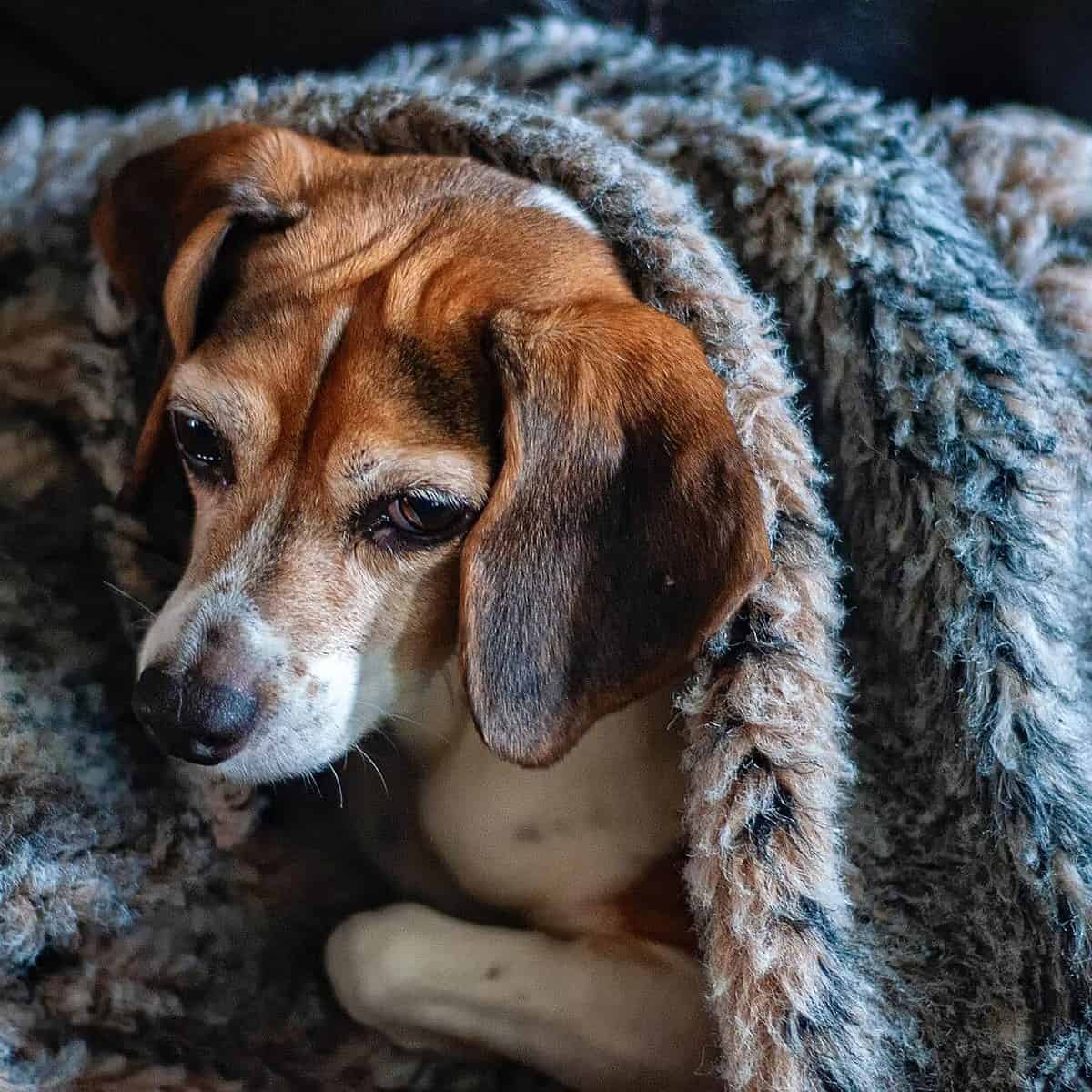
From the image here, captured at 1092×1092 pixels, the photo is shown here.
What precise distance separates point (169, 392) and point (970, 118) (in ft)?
3.45

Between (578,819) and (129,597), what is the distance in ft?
1.75

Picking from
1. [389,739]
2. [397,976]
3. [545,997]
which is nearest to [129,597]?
[389,739]

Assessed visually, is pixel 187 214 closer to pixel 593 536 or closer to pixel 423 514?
pixel 423 514

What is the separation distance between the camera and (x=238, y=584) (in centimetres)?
104

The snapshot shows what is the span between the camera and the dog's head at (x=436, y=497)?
1.01 m

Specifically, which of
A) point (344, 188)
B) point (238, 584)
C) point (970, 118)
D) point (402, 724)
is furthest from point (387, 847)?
point (970, 118)

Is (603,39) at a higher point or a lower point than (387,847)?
higher

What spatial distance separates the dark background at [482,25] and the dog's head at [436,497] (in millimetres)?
457

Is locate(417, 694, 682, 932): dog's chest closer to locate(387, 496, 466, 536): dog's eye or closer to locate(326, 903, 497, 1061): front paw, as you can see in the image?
locate(326, 903, 497, 1061): front paw

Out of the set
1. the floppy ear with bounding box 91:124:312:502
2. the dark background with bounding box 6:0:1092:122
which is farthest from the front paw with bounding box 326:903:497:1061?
the dark background with bounding box 6:0:1092:122

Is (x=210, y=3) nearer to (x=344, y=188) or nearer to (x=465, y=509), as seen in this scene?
(x=344, y=188)

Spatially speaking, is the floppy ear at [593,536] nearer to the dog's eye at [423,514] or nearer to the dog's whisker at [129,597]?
the dog's eye at [423,514]

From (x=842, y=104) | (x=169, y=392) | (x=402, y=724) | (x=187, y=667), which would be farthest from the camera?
(x=842, y=104)

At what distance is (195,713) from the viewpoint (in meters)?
0.98
